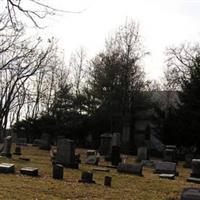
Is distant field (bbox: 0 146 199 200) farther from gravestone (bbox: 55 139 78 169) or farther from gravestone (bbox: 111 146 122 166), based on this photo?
gravestone (bbox: 111 146 122 166)

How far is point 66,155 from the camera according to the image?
74.8 ft

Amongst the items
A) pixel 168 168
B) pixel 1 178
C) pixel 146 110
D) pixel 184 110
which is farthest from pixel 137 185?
pixel 146 110

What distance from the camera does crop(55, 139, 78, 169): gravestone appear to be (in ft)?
74.1

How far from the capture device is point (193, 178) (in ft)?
72.7

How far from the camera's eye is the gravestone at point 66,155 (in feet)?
74.1

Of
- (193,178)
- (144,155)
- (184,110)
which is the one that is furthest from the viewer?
(184,110)

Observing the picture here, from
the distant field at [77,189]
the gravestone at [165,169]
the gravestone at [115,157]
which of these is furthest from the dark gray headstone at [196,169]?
the gravestone at [115,157]

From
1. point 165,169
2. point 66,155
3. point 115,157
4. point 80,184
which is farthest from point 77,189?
point 115,157

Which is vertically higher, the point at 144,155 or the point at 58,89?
the point at 58,89

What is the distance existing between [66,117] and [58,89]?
19.6 ft

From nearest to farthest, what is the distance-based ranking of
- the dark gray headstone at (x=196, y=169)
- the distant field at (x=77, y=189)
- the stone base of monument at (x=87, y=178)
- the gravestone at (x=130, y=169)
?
1. the distant field at (x=77, y=189)
2. the stone base of monument at (x=87, y=178)
3. the gravestone at (x=130, y=169)
4. the dark gray headstone at (x=196, y=169)

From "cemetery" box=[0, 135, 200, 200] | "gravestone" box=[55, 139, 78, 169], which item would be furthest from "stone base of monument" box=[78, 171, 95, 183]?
"gravestone" box=[55, 139, 78, 169]

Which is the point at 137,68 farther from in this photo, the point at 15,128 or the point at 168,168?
the point at 168,168

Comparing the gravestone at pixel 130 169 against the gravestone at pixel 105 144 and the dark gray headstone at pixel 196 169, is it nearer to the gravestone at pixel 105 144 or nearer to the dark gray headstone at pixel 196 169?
the dark gray headstone at pixel 196 169
